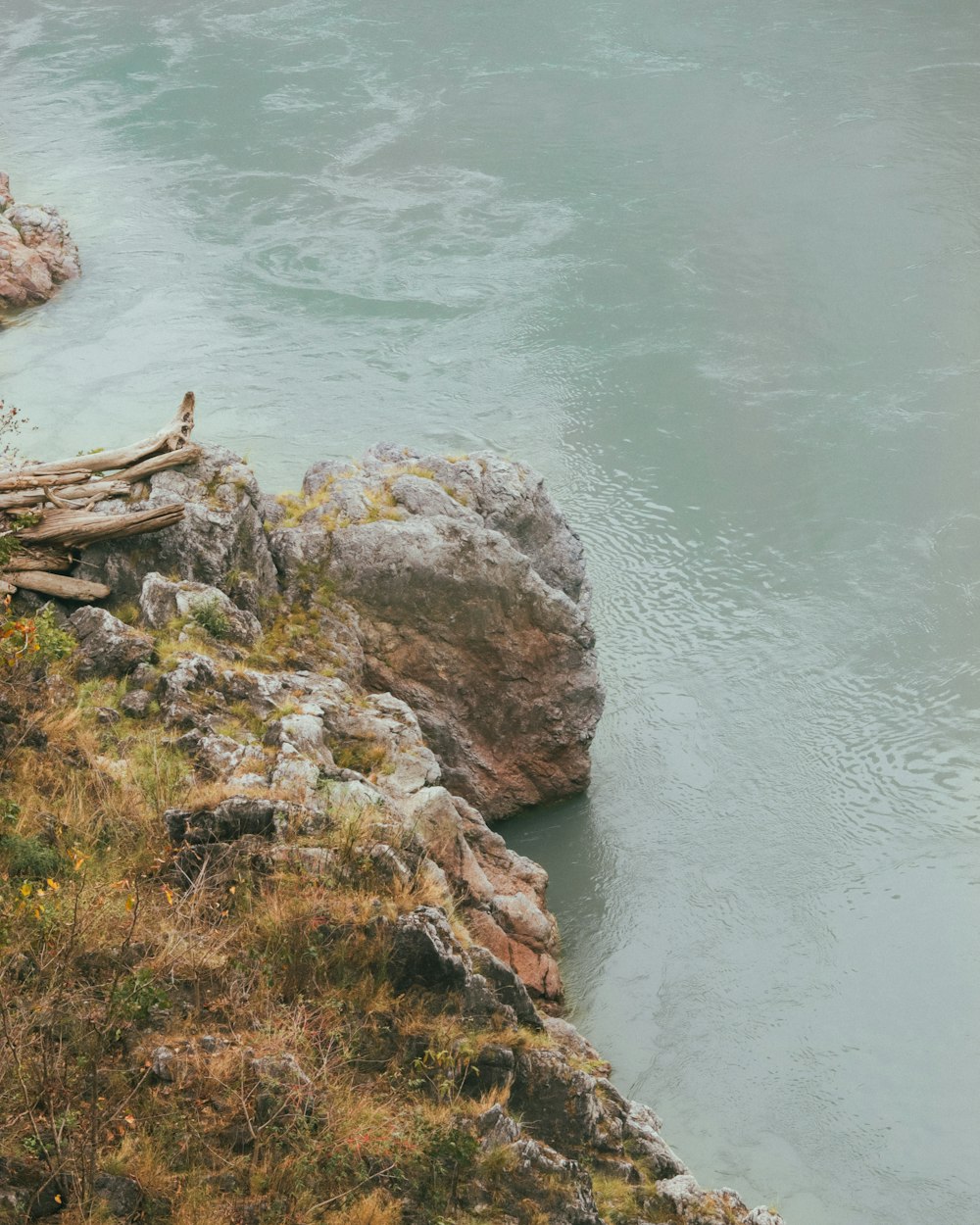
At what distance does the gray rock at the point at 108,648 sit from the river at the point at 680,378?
5198mm

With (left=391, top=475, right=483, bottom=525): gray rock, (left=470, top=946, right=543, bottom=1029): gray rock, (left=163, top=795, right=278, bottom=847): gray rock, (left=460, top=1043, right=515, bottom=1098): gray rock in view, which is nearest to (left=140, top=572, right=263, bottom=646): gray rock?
(left=391, top=475, right=483, bottom=525): gray rock

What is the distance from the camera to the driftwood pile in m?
12.0

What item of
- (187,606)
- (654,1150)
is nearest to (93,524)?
(187,606)

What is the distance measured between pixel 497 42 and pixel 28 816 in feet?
123

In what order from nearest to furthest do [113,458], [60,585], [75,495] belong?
[60,585] < [75,495] < [113,458]

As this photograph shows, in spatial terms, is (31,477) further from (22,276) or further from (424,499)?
(22,276)

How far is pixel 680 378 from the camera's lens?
2481 centimetres

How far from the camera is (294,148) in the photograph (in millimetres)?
35094

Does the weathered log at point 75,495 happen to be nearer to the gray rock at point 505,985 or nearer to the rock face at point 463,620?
the rock face at point 463,620

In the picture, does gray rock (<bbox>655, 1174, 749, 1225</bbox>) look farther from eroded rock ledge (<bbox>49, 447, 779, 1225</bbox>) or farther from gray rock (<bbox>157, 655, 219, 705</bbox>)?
gray rock (<bbox>157, 655, 219, 705</bbox>)

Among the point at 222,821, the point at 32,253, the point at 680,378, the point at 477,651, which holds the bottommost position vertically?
the point at 680,378

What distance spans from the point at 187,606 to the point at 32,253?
2037 cm

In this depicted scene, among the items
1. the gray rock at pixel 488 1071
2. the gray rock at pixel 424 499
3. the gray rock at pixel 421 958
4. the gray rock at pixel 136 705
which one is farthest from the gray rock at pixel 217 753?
the gray rock at pixel 424 499

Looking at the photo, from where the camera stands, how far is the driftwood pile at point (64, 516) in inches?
473
